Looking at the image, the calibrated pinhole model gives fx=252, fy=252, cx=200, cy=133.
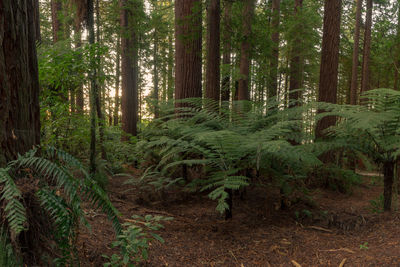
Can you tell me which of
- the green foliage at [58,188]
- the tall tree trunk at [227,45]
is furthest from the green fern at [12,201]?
the tall tree trunk at [227,45]

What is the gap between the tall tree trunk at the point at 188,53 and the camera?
18.1 feet

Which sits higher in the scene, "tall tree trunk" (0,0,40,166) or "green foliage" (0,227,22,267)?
"tall tree trunk" (0,0,40,166)

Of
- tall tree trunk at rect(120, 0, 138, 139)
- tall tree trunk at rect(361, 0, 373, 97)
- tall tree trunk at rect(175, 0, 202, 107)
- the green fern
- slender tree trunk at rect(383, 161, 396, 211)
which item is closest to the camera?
the green fern

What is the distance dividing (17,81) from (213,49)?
5.66m

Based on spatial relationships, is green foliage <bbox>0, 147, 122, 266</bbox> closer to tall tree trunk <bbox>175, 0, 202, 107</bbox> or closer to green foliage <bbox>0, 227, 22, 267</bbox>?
green foliage <bbox>0, 227, 22, 267</bbox>

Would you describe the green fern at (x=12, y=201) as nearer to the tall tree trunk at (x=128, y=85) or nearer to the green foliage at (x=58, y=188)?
the green foliage at (x=58, y=188)

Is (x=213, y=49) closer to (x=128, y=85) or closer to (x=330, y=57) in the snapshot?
(x=330, y=57)

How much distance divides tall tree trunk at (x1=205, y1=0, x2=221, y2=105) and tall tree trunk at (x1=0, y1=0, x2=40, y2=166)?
16.8 ft

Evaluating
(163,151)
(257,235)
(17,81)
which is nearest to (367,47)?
(257,235)

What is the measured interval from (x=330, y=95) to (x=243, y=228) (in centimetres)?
471

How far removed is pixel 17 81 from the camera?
1.59m

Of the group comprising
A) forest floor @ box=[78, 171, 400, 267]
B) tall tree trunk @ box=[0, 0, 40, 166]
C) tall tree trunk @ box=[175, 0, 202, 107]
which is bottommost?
forest floor @ box=[78, 171, 400, 267]

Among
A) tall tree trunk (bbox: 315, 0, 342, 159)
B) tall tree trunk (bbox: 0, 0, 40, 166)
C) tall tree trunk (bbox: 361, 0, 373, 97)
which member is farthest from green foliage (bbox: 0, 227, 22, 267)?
tall tree trunk (bbox: 361, 0, 373, 97)

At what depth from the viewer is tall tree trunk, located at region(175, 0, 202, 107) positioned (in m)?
5.52
